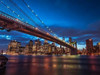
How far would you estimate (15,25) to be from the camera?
32406 mm

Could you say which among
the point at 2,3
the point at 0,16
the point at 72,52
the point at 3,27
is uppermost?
the point at 2,3

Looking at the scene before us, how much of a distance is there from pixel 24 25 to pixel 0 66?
1954cm

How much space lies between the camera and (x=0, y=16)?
2602 centimetres

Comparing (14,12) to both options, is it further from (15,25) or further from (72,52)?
(72,52)

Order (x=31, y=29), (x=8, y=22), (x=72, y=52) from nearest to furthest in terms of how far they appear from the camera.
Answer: (x=8, y=22), (x=31, y=29), (x=72, y=52)

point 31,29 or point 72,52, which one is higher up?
point 31,29

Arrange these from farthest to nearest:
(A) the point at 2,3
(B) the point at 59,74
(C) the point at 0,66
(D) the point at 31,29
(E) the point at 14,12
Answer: (E) the point at 14,12 → (D) the point at 31,29 → (A) the point at 2,3 → (C) the point at 0,66 → (B) the point at 59,74

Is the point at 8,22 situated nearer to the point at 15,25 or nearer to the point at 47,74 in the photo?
the point at 15,25

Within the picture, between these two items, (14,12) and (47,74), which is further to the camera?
(14,12)

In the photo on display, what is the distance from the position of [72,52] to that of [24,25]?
276ft

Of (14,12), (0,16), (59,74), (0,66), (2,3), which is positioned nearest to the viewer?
(59,74)

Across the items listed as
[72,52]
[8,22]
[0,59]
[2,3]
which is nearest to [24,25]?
[8,22]

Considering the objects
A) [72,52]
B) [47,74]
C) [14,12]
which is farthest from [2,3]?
[72,52]

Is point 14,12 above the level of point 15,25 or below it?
above
